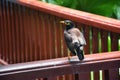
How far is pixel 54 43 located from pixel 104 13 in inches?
36.4

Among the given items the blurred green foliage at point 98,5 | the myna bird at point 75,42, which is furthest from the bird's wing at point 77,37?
the blurred green foliage at point 98,5

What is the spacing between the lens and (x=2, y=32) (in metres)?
3.76

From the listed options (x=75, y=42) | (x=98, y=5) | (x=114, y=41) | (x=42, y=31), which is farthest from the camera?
(x=98, y=5)

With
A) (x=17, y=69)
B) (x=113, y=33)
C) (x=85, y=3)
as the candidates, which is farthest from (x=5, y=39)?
(x=17, y=69)

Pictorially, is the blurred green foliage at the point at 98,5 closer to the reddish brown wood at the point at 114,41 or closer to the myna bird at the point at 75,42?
the reddish brown wood at the point at 114,41

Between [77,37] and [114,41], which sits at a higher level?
[77,37]

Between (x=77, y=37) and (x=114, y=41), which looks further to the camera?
(x=114, y=41)

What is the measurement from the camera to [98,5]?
3709 mm

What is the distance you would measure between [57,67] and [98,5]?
2.19 m

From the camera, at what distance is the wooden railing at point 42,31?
97.7 inches

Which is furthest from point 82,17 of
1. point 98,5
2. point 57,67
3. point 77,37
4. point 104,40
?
point 98,5

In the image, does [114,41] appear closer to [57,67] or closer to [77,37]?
[77,37]

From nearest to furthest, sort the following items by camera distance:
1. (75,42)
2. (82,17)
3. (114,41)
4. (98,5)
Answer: (75,42), (114,41), (82,17), (98,5)

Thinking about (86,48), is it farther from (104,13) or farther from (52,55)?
(104,13)
